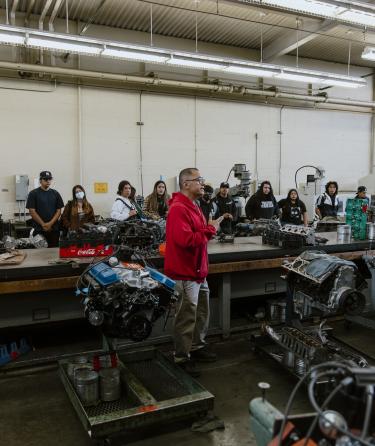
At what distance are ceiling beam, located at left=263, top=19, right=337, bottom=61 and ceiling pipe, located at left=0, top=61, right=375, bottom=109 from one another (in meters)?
0.56

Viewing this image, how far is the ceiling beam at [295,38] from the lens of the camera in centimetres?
515

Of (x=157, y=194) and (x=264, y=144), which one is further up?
(x=264, y=144)

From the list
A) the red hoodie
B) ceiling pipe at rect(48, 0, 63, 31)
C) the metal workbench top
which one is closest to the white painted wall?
ceiling pipe at rect(48, 0, 63, 31)

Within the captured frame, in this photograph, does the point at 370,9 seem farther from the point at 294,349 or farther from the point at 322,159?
the point at 322,159

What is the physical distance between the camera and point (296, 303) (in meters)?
2.66

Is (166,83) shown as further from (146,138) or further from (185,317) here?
(185,317)

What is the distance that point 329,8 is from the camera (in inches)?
132

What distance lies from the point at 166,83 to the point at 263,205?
6.73 feet

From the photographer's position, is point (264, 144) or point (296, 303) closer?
point (296, 303)

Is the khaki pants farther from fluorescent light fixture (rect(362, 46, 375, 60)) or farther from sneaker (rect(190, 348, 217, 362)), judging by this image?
fluorescent light fixture (rect(362, 46, 375, 60))

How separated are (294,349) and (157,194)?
2.76 metres

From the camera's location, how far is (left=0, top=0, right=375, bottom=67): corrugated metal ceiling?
4.94 metres

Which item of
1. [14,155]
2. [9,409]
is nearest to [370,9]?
[9,409]

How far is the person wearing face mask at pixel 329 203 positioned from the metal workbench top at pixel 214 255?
71.9 inches
